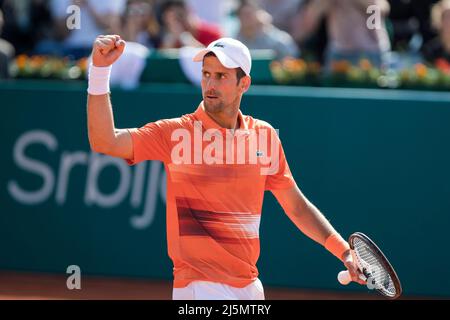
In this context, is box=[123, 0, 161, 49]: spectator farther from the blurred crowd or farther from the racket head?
the racket head

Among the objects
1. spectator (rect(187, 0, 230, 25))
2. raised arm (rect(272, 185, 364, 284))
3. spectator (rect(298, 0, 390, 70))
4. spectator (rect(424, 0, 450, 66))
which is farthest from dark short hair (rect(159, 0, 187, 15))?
raised arm (rect(272, 185, 364, 284))

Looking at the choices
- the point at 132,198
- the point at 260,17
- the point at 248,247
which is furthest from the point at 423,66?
the point at 248,247

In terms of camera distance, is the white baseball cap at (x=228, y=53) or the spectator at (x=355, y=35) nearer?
the white baseball cap at (x=228, y=53)

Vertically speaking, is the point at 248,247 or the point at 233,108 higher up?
the point at 233,108

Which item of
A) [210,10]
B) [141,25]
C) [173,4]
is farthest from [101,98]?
[210,10]

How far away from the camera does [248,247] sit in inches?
194

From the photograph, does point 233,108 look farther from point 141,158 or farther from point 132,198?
point 132,198

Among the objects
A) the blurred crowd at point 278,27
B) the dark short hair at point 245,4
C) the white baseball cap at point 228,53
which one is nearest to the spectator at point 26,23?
the blurred crowd at point 278,27

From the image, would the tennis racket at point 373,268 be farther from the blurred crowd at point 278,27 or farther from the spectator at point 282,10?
the spectator at point 282,10

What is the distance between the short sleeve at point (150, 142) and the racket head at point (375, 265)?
0.98 meters

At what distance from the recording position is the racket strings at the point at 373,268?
192 inches

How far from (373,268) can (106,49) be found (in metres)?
1.64
